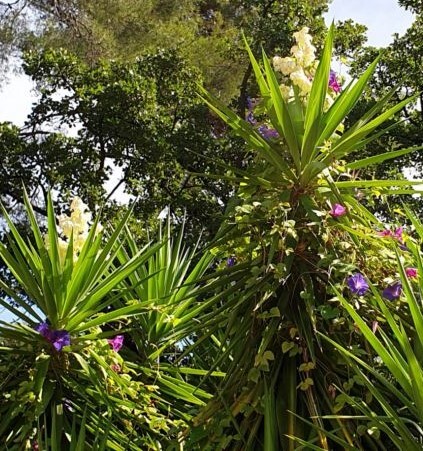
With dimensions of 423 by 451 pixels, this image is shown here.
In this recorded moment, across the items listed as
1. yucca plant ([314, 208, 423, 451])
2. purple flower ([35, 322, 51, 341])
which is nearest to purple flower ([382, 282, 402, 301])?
yucca plant ([314, 208, 423, 451])

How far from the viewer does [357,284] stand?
2029 millimetres

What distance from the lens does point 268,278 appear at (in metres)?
2.12

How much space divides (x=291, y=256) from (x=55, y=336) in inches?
33.8

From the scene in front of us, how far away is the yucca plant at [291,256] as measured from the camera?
2.03 m

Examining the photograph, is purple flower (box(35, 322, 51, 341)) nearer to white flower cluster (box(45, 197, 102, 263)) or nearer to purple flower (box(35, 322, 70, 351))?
purple flower (box(35, 322, 70, 351))

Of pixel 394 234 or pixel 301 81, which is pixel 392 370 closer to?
pixel 394 234

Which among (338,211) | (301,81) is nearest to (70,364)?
(338,211)

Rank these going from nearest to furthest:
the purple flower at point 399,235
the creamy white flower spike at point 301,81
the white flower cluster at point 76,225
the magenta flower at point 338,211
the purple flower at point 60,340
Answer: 1. the magenta flower at point 338,211
2. the purple flower at point 399,235
3. the creamy white flower spike at point 301,81
4. the purple flower at point 60,340
5. the white flower cluster at point 76,225

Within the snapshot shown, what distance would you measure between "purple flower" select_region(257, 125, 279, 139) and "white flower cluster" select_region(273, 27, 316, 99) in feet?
0.37

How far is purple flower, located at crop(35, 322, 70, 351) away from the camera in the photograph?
2.54 metres

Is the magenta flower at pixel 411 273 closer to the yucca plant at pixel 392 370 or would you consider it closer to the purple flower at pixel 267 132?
the yucca plant at pixel 392 370

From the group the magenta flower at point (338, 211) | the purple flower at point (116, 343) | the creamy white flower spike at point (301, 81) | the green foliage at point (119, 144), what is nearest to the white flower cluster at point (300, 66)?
the creamy white flower spike at point (301, 81)

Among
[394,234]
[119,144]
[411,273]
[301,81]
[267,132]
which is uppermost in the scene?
[119,144]

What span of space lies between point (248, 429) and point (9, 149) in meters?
7.29
